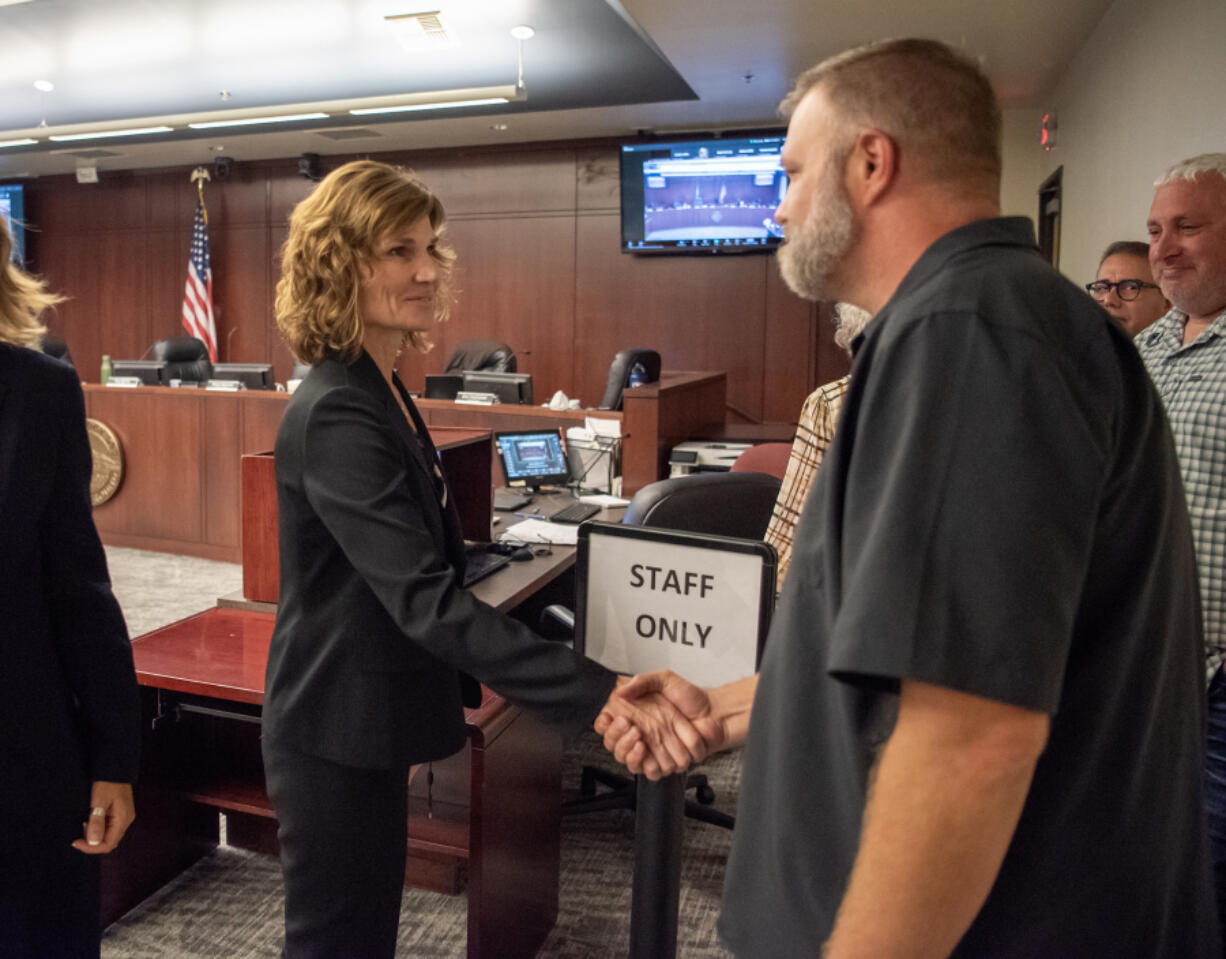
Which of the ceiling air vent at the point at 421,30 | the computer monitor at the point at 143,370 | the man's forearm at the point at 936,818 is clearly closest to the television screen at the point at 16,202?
the computer monitor at the point at 143,370

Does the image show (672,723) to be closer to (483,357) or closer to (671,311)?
(483,357)

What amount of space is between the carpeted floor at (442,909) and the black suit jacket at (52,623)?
1183 millimetres

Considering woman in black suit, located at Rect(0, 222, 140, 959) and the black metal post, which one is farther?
the black metal post

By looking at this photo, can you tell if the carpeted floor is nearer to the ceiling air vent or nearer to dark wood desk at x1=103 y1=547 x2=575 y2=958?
dark wood desk at x1=103 y1=547 x2=575 y2=958

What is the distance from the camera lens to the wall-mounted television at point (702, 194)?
714cm

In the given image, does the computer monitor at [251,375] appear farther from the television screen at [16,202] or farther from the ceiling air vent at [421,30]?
the television screen at [16,202]

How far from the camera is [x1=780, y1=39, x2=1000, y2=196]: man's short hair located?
780 millimetres

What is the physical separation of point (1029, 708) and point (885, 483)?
172mm

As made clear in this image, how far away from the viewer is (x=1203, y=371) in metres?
1.79

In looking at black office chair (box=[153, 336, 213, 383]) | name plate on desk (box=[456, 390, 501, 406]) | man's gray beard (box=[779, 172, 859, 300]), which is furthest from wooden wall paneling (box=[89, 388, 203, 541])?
man's gray beard (box=[779, 172, 859, 300])

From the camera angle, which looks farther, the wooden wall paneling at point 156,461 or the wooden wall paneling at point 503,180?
the wooden wall paneling at point 503,180

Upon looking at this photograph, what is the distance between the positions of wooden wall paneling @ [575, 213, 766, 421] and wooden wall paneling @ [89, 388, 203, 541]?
3.47 m

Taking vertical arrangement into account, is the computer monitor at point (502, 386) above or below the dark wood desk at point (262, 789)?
above

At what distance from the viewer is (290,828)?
4.54ft
